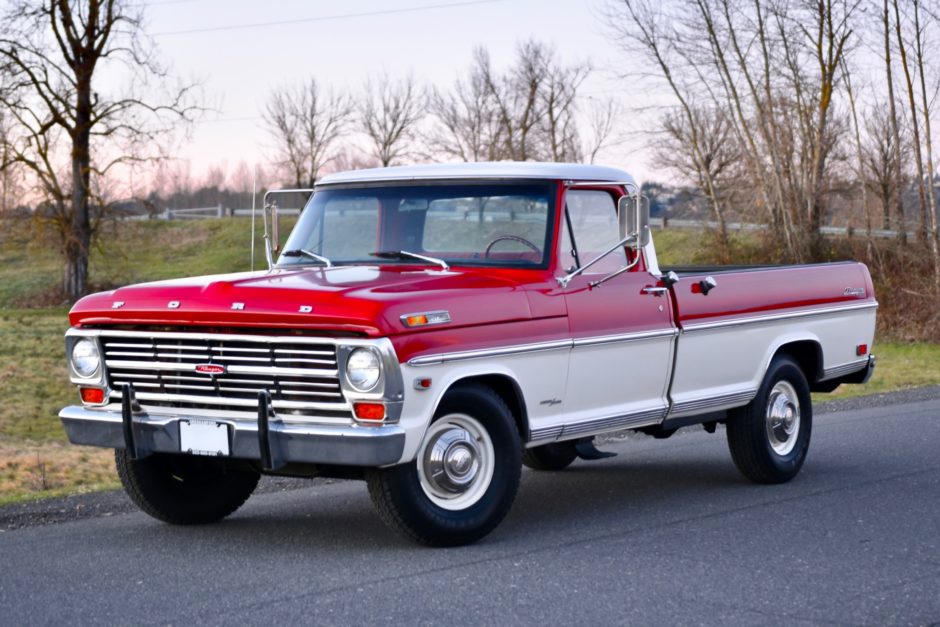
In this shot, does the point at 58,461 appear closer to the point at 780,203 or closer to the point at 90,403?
the point at 90,403

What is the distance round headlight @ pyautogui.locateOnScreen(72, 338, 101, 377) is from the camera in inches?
278

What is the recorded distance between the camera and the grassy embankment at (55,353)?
12.2 metres

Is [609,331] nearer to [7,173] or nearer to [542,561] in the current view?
[542,561]

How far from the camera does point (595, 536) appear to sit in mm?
7160

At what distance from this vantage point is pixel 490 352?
22.2ft

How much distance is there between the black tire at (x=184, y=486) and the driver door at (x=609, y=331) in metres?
1.92

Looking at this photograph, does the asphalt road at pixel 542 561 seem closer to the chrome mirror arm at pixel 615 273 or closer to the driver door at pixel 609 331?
the driver door at pixel 609 331

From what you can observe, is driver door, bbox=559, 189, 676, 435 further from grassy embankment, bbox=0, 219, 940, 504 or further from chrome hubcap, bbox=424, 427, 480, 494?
grassy embankment, bbox=0, 219, 940, 504

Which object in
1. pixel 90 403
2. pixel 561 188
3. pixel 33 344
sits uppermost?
pixel 561 188

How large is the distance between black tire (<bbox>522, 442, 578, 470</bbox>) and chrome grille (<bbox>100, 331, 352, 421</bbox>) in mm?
3402

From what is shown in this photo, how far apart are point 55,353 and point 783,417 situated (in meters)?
18.8

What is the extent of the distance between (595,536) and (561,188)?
1.98 metres

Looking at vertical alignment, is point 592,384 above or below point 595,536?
above

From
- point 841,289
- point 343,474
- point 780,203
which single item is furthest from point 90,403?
point 780,203
